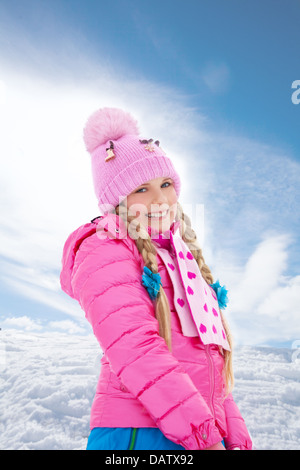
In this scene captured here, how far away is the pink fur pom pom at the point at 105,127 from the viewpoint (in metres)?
2.24

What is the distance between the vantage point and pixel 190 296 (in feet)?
5.29

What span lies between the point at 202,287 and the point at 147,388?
2.15ft

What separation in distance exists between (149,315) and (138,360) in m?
0.19

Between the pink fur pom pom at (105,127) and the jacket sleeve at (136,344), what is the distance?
99 cm

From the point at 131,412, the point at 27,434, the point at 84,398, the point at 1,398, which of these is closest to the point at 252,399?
the point at 84,398

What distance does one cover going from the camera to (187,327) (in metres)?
1.52

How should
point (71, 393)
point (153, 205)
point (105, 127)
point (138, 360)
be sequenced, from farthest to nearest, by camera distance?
point (71, 393) → point (105, 127) → point (153, 205) → point (138, 360)

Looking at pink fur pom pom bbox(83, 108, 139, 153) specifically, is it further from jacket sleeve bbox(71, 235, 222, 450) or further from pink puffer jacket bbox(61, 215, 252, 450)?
jacket sleeve bbox(71, 235, 222, 450)

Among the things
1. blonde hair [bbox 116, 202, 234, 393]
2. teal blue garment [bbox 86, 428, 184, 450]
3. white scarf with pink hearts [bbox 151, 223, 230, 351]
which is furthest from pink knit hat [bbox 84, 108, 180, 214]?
teal blue garment [bbox 86, 428, 184, 450]

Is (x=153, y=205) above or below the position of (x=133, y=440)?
above

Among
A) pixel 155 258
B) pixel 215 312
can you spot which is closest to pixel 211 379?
pixel 215 312

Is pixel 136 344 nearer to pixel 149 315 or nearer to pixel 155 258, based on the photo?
pixel 149 315

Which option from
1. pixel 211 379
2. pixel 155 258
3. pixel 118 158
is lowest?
pixel 211 379
